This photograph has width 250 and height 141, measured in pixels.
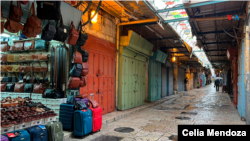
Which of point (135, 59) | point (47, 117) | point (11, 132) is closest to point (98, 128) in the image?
point (47, 117)

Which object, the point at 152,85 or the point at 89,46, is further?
the point at 152,85

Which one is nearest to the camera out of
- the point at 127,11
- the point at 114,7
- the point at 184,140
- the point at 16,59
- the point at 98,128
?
the point at 184,140

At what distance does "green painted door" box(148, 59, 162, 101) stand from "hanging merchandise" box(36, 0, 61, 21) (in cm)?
1122

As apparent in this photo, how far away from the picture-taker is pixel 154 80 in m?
15.6

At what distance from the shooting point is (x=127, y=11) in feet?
30.5

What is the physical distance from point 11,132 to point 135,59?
8.94 metres

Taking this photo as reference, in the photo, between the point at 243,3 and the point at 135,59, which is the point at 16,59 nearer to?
the point at 135,59

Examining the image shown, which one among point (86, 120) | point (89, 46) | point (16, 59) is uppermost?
point (89, 46)

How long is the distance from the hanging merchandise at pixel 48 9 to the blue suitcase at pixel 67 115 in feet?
9.98

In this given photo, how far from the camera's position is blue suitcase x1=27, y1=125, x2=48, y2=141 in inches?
159

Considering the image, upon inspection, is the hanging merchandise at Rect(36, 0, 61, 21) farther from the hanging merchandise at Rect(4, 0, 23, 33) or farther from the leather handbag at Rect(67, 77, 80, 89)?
the leather handbag at Rect(67, 77, 80, 89)

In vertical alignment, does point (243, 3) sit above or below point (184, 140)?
above

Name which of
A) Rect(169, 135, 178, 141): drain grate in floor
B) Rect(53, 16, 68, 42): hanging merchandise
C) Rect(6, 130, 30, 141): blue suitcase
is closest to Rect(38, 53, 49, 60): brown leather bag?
Rect(53, 16, 68, 42): hanging merchandise

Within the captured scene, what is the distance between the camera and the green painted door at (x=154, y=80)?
14.7m
